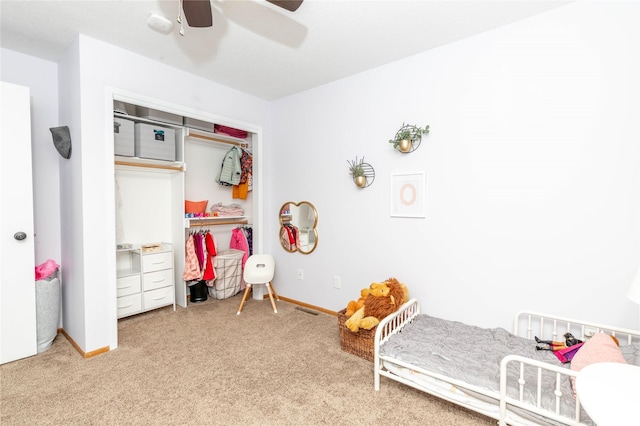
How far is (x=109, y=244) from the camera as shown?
8.27 feet

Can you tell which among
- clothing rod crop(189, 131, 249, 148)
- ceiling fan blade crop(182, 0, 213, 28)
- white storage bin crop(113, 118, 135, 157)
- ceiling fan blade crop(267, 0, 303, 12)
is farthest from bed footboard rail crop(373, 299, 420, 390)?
clothing rod crop(189, 131, 249, 148)

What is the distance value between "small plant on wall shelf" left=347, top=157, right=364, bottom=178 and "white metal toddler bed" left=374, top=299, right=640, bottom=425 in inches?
51.2

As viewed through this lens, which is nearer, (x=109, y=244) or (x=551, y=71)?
(x=551, y=71)

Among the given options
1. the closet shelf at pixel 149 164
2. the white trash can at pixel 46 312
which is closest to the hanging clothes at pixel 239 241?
the closet shelf at pixel 149 164

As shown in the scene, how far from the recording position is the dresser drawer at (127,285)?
10.2 feet

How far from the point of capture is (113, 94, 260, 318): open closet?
317 cm

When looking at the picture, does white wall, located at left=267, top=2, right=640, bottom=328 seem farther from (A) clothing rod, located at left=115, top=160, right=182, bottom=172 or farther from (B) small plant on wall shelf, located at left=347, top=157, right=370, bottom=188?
(A) clothing rod, located at left=115, top=160, right=182, bottom=172

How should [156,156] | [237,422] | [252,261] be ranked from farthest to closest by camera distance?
[252,261] < [156,156] < [237,422]

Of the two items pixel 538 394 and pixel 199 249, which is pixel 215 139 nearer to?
pixel 199 249

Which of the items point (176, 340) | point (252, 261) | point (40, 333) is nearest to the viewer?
point (40, 333)

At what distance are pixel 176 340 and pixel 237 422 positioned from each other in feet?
4.24

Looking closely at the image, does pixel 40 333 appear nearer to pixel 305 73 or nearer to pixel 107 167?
pixel 107 167

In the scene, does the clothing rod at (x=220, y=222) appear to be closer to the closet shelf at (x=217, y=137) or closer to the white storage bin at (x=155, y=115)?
the closet shelf at (x=217, y=137)

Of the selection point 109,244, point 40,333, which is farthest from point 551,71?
point 40,333
